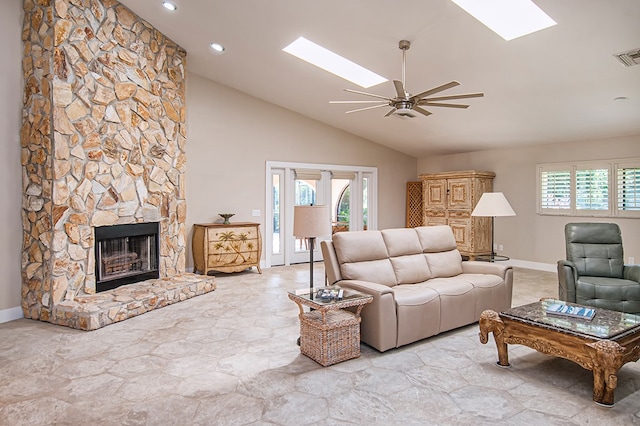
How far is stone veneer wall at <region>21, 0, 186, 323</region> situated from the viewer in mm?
4074

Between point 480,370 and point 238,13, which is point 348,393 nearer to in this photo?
point 480,370

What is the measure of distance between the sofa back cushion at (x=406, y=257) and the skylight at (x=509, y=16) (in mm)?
2266

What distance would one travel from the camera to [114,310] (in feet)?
13.3

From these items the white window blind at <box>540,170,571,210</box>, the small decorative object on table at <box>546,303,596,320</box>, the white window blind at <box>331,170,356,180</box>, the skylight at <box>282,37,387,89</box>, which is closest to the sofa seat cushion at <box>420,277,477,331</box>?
the small decorative object on table at <box>546,303,596,320</box>

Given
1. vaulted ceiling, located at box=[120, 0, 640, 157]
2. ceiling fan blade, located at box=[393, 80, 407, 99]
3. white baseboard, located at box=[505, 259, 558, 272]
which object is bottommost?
white baseboard, located at box=[505, 259, 558, 272]

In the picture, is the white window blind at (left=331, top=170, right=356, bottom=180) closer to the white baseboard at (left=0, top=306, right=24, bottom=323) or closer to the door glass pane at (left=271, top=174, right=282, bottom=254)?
the door glass pane at (left=271, top=174, right=282, bottom=254)

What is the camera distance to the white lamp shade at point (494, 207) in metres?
5.42

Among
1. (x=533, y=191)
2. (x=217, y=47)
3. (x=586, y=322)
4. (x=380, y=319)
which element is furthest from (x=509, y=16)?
(x=533, y=191)

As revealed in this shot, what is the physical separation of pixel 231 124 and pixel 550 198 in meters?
5.87

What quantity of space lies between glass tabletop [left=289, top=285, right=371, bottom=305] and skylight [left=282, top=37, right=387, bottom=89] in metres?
3.26

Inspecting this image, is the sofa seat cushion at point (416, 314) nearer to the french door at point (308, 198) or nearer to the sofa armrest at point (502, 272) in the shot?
the sofa armrest at point (502, 272)

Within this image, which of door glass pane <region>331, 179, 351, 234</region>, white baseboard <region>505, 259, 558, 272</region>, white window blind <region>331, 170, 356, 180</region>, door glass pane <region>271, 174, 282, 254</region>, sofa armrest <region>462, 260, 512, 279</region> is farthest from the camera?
door glass pane <region>331, 179, 351, 234</region>

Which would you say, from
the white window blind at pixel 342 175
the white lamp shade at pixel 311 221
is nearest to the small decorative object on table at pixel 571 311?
the white lamp shade at pixel 311 221

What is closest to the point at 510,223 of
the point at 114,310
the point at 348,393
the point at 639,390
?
the point at 639,390
